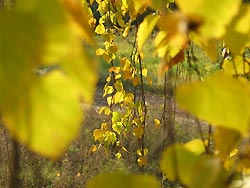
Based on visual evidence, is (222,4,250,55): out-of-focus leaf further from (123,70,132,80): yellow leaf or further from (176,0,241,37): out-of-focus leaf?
(123,70,132,80): yellow leaf

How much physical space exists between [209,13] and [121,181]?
3.9 inches

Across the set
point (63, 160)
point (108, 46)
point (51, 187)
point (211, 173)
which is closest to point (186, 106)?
point (211, 173)

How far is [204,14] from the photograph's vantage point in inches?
12.0

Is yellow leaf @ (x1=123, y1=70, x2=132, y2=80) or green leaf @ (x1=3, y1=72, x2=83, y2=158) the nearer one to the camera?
green leaf @ (x1=3, y1=72, x2=83, y2=158)

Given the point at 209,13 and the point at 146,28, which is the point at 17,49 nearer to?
the point at 209,13

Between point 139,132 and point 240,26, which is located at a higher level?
point 139,132

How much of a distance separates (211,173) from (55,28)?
0.37 feet

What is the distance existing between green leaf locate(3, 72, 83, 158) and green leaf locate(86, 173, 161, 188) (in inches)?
2.7

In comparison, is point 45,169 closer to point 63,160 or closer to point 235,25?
point 63,160

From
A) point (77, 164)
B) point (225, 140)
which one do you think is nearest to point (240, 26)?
point (225, 140)

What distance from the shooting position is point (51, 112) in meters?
0.26

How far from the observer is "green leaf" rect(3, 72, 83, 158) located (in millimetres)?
255

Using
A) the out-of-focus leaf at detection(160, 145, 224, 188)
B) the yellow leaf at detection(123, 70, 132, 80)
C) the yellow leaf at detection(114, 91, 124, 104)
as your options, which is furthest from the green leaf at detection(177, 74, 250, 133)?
the yellow leaf at detection(114, 91, 124, 104)

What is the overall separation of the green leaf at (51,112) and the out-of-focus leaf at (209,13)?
72 mm
